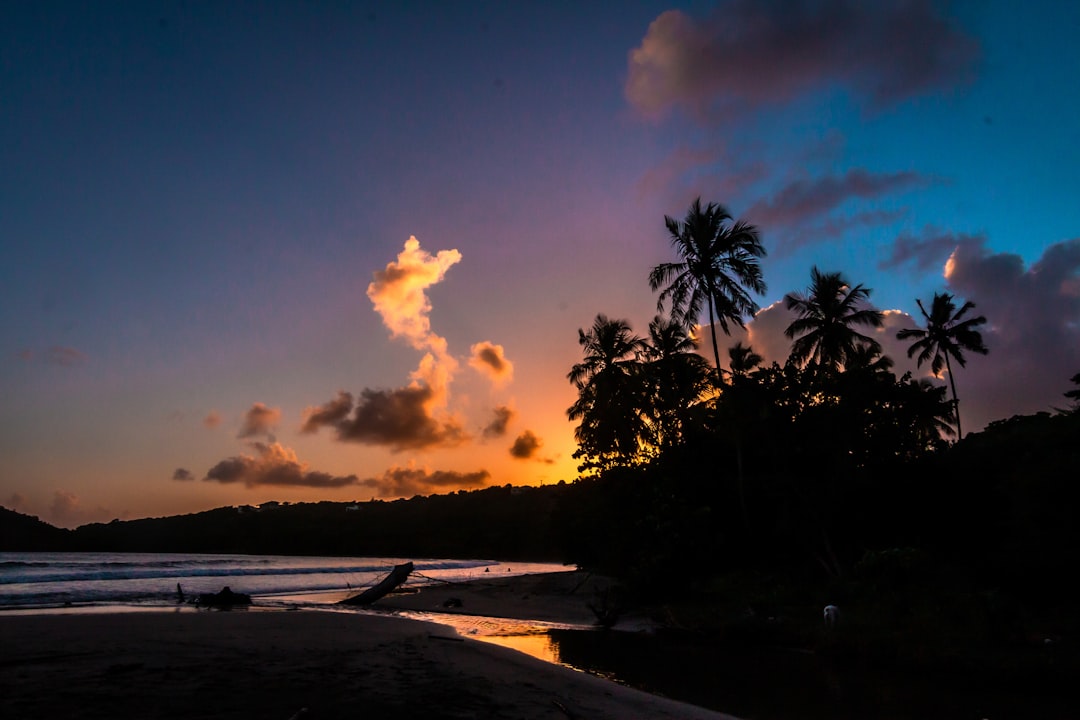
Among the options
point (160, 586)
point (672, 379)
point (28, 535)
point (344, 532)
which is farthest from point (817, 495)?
point (28, 535)

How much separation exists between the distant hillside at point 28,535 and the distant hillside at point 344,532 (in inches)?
5.0

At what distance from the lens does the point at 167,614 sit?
18.6 metres

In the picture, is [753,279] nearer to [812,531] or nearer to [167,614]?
[812,531]

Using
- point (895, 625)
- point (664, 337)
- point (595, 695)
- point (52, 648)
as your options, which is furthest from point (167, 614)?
point (664, 337)

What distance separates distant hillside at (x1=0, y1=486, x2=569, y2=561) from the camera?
325ft

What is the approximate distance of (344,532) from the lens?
106m

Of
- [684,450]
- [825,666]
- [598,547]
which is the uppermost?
[684,450]

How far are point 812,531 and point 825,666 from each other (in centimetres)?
Answer: 1029

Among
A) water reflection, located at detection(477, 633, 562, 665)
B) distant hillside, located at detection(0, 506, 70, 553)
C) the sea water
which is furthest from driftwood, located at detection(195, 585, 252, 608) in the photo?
distant hillside, located at detection(0, 506, 70, 553)

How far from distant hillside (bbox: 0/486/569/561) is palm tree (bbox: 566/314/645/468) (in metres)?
56.0

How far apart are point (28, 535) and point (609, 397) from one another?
351ft

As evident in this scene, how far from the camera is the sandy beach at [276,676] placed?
7738mm

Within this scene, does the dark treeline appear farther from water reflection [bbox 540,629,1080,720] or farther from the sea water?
the sea water

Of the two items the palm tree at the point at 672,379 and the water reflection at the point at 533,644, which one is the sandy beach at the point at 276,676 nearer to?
the water reflection at the point at 533,644
